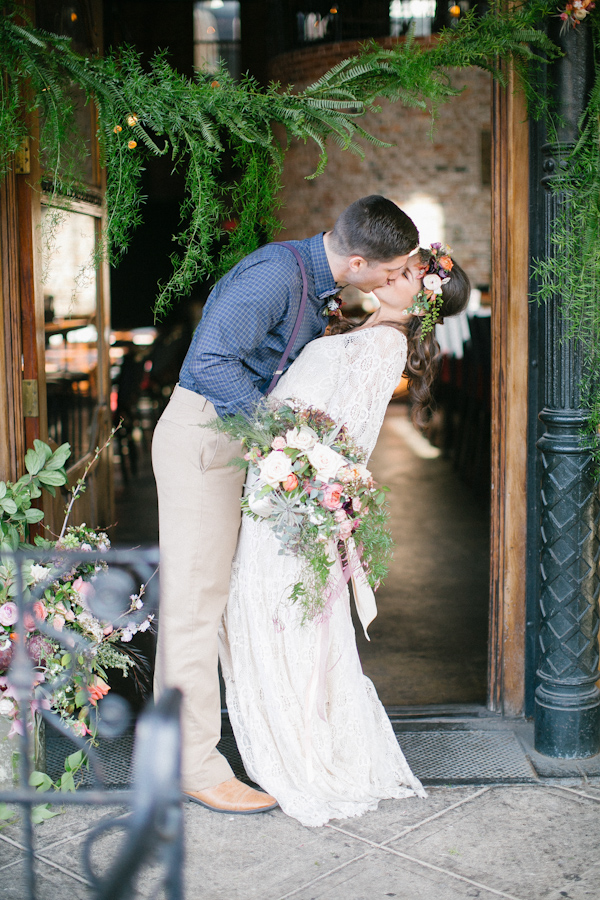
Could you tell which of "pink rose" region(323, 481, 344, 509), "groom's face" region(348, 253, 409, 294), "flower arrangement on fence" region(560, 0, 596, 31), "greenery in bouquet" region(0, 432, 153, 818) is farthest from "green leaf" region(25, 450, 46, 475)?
"flower arrangement on fence" region(560, 0, 596, 31)

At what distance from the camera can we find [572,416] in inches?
111

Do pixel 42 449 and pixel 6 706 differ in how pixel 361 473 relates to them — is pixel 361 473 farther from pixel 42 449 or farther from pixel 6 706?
pixel 6 706

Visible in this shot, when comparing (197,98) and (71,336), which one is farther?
(71,336)

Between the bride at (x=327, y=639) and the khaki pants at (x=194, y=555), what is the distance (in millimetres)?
92

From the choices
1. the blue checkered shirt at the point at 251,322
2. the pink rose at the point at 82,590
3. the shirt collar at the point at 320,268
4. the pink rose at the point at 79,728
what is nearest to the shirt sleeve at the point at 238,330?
the blue checkered shirt at the point at 251,322

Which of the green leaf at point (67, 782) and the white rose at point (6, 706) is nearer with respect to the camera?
the white rose at point (6, 706)

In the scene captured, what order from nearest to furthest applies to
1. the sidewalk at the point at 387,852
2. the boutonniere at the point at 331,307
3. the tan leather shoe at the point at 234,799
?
the sidewalk at the point at 387,852 < the tan leather shoe at the point at 234,799 < the boutonniere at the point at 331,307

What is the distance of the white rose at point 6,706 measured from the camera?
2.47m

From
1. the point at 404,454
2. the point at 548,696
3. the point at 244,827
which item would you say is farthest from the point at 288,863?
the point at 404,454

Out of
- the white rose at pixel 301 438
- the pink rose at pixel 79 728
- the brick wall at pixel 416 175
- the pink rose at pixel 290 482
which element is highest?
the brick wall at pixel 416 175

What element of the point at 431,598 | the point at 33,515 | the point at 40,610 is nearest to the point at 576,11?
the point at 33,515

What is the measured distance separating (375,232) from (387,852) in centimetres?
174

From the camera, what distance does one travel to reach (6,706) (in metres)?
2.48

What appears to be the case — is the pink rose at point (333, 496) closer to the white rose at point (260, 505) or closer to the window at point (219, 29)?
the white rose at point (260, 505)
